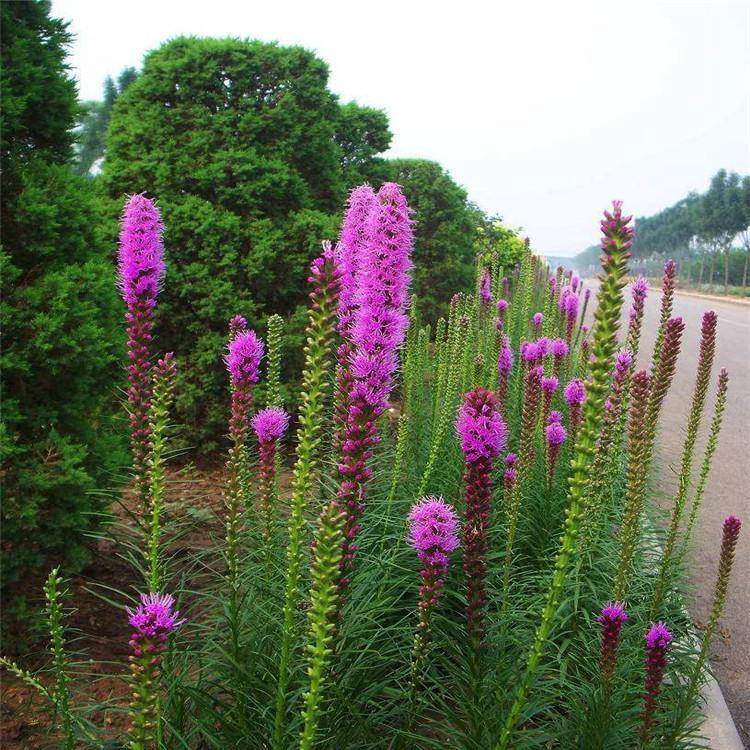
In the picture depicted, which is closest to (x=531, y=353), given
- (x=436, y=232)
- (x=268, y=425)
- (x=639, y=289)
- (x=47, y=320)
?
(x=639, y=289)

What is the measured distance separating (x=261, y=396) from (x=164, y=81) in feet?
11.4

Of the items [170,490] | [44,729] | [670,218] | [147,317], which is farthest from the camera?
[670,218]

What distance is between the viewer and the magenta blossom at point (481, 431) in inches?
89.5

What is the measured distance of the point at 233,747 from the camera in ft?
8.64

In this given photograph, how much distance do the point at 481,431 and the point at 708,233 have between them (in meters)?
89.3

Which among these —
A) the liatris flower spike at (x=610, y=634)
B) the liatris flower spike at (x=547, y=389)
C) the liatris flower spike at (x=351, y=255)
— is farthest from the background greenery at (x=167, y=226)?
the liatris flower spike at (x=547, y=389)

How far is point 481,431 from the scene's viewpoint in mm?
2275

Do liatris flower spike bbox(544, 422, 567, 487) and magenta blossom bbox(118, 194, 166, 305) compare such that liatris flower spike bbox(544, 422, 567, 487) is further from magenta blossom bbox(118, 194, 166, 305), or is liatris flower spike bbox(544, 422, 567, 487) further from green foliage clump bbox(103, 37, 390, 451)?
green foliage clump bbox(103, 37, 390, 451)

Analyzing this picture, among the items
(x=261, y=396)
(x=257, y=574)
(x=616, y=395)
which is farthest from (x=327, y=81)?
(x=257, y=574)

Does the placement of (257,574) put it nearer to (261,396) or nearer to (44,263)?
(44,263)

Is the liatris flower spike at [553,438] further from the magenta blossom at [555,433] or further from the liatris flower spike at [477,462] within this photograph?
the liatris flower spike at [477,462]

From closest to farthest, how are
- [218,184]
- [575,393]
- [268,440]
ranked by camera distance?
[268,440] < [575,393] < [218,184]

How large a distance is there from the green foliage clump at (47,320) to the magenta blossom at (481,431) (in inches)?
90.3

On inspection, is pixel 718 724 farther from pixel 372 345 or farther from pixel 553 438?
pixel 372 345
